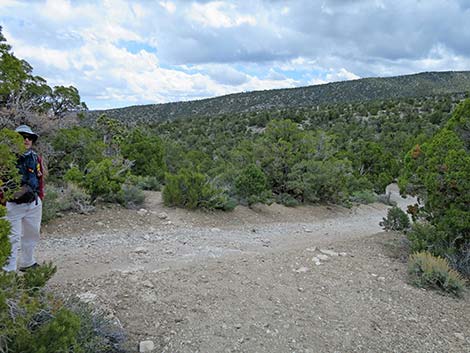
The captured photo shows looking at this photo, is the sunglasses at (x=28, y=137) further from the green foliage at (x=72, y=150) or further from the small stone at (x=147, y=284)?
the green foliage at (x=72, y=150)

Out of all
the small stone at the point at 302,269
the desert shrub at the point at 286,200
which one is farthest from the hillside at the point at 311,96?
the small stone at the point at 302,269

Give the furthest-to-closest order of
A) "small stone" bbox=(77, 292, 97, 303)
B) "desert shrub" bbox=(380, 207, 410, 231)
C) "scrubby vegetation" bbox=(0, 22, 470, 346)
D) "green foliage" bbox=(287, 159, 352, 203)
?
"green foliage" bbox=(287, 159, 352, 203)
"desert shrub" bbox=(380, 207, 410, 231)
"small stone" bbox=(77, 292, 97, 303)
"scrubby vegetation" bbox=(0, 22, 470, 346)

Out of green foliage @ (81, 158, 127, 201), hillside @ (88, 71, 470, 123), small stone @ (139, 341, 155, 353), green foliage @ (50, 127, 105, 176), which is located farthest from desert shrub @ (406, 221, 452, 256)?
hillside @ (88, 71, 470, 123)

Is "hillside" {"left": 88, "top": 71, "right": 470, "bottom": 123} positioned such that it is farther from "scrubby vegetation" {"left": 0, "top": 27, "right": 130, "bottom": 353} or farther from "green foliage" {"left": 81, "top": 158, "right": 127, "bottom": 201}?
"scrubby vegetation" {"left": 0, "top": 27, "right": 130, "bottom": 353}

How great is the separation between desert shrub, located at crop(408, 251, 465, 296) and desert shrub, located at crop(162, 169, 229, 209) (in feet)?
19.7

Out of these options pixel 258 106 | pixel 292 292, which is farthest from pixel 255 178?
pixel 258 106

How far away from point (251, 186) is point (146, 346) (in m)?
9.05

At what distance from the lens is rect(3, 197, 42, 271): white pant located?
516 cm

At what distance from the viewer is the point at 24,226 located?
543cm

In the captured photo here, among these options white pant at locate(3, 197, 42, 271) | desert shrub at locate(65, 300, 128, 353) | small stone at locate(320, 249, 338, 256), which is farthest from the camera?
small stone at locate(320, 249, 338, 256)

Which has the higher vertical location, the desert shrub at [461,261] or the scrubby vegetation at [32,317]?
the scrubby vegetation at [32,317]

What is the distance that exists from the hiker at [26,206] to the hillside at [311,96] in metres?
54.2

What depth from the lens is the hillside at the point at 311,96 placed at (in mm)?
60688

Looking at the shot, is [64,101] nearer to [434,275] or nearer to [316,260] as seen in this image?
[316,260]
